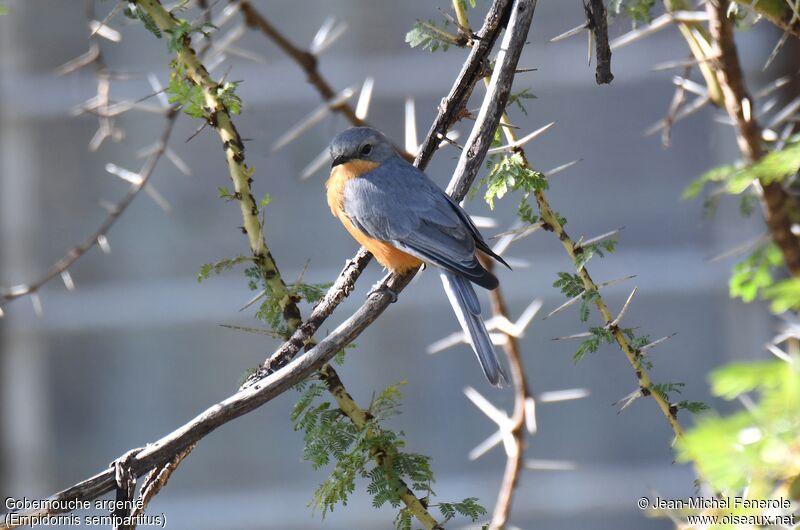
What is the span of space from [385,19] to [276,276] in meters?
4.65

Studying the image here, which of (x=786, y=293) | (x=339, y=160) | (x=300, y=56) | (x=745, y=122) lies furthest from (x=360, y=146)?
(x=786, y=293)

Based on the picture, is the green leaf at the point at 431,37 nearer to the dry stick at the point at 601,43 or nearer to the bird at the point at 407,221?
the dry stick at the point at 601,43

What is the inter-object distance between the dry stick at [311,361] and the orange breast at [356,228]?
0.98 meters

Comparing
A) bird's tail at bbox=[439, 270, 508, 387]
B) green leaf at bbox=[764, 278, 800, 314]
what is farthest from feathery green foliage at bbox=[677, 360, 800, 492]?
bird's tail at bbox=[439, 270, 508, 387]

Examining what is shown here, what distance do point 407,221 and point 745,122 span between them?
4.30ft

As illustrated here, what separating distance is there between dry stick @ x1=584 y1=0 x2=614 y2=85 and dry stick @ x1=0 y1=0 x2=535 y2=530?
195 millimetres

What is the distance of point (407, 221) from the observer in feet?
11.3

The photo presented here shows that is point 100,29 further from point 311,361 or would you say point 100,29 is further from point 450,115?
point 311,361

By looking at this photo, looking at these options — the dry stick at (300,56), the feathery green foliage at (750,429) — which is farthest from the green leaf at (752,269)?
the feathery green foliage at (750,429)

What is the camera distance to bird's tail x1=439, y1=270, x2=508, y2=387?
2.71 metres

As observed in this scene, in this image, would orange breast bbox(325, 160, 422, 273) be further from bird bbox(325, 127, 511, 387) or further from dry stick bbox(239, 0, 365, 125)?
dry stick bbox(239, 0, 365, 125)

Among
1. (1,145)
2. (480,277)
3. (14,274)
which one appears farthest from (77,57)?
(480,277)

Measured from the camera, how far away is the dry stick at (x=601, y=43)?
85.0 inches

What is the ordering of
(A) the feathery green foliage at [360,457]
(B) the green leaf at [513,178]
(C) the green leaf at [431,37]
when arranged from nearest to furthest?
(A) the feathery green foliage at [360,457]
(B) the green leaf at [513,178]
(C) the green leaf at [431,37]
